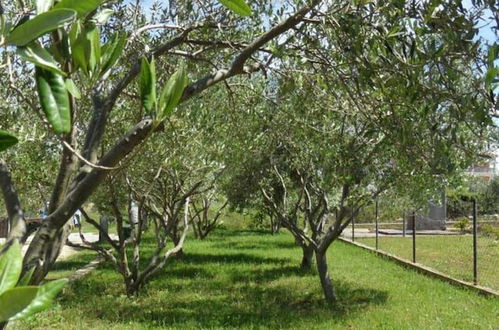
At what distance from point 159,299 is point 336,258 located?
22.7 ft

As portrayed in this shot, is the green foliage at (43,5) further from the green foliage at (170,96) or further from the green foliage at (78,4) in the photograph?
the green foliage at (170,96)

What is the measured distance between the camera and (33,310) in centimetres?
96

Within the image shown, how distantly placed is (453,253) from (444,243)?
3129 mm

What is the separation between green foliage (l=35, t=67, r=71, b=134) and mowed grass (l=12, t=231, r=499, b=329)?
7.19m

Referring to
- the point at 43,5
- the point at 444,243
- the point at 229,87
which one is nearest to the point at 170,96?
the point at 43,5

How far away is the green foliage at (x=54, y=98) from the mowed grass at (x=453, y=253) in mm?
10848

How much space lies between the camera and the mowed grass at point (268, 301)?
8.27 meters

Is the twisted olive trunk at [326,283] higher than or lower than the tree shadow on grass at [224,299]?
higher

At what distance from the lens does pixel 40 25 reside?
0.97 meters

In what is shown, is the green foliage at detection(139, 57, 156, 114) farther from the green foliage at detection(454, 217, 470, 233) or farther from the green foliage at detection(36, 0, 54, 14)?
the green foliage at detection(454, 217, 470, 233)

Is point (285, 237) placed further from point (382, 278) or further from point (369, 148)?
point (369, 148)

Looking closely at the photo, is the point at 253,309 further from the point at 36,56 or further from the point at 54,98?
the point at 36,56

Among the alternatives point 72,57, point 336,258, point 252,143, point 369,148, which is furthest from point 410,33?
point 336,258

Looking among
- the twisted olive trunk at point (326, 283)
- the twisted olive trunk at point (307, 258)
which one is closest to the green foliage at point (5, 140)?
the twisted olive trunk at point (326, 283)
